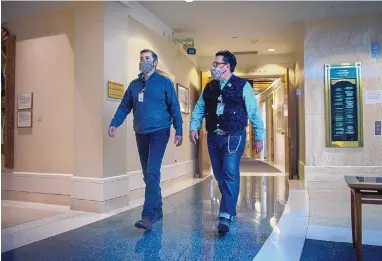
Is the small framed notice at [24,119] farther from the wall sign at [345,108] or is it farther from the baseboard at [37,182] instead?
the wall sign at [345,108]

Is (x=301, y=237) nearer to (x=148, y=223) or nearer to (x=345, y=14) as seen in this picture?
(x=148, y=223)

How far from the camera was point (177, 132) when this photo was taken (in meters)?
2.73

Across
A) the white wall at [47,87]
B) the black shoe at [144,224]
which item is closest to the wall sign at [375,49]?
the white wall at [47,87]

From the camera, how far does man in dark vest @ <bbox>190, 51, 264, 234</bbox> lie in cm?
249

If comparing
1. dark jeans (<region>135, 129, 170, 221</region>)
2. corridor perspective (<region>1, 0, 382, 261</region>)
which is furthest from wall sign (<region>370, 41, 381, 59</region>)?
dark jeans (<region>135, 129, 170, 221</region>)

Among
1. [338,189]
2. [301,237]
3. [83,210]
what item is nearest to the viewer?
[301,237]

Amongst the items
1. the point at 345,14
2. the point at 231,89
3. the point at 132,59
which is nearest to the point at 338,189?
the point at 345,14

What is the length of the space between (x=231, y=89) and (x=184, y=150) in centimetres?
381

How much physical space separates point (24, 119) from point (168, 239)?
106 inches

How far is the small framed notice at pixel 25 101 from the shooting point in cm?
409

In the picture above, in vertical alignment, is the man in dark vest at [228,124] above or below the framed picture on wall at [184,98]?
below

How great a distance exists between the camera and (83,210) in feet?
11.3

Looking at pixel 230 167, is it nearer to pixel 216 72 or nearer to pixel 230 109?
pixel 230 109

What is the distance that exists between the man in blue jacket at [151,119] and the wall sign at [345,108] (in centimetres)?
324
